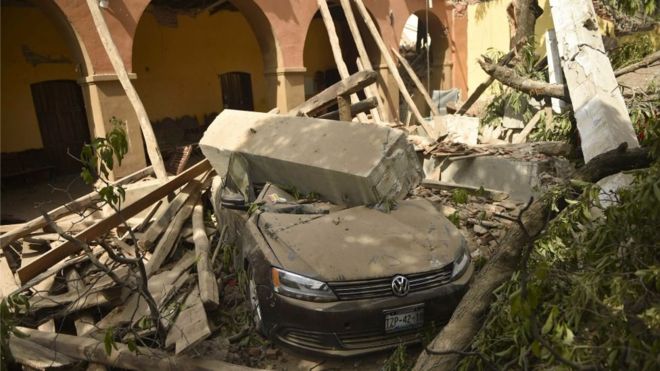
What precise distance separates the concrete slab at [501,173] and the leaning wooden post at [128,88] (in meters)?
5.36

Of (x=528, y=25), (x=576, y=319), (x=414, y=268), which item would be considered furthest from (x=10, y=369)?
(x=528, y=25)

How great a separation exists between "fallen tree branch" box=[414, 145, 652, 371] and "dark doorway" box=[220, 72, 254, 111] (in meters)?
12.7

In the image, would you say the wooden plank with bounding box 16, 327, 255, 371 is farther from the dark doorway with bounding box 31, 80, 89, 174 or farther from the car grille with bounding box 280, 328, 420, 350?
the dark doorway with bounding box 31, 80, 89, 174

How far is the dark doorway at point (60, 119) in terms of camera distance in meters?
11.1

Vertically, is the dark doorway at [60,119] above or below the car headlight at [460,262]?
above

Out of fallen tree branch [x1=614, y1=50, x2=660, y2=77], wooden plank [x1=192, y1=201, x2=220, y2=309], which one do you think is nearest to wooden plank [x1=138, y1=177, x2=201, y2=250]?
wooden plank [x1=192, y1=201, x2=220, y2=309]

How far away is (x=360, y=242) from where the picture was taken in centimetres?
378

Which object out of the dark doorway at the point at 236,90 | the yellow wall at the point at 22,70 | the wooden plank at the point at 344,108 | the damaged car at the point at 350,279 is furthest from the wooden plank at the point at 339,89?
the dark doorway at the point at 236,90

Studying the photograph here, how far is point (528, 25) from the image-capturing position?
10648 millimetres

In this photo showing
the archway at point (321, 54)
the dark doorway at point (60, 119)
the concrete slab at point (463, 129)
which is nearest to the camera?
the concrete slab at point (463, 129)

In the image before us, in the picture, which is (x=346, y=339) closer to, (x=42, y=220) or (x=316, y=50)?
(x=42, y=220)

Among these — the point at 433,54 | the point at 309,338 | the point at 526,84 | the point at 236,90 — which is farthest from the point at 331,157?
the point at 433,54

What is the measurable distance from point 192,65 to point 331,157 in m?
10.5

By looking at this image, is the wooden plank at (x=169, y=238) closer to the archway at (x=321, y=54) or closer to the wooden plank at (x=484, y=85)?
the wooden plank at (x=484, y=85)
